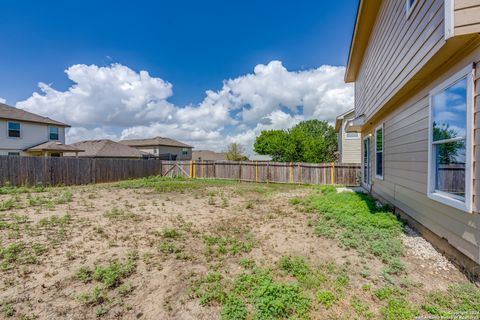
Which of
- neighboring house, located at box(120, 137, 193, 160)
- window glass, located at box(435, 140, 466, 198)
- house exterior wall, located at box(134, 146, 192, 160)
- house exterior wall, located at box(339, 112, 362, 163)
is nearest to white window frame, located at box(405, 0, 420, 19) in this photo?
window glass, located at box(435, 140, 466, 198)

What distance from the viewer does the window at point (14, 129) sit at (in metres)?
14.5

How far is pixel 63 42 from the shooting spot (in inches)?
341

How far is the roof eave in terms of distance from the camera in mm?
5975

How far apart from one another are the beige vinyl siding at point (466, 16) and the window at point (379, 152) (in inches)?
179

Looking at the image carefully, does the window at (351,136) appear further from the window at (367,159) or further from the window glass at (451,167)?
the window glass at (451,167)

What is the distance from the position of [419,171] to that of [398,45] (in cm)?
243

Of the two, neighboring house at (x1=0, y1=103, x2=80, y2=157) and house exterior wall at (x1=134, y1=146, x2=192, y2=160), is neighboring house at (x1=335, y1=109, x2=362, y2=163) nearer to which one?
neighboring house at (x1=0, y1=103, x2=80, y2=157)

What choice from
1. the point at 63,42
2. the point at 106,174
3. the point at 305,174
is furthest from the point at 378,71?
the point at 106,174


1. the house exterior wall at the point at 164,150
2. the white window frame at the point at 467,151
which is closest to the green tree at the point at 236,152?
the house exterior wall at the point at 164,150

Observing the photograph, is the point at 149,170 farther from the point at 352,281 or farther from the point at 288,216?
the point at 352,281

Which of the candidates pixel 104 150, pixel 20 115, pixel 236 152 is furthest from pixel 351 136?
pixel 104 150

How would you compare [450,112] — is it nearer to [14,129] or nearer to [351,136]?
[351,136]

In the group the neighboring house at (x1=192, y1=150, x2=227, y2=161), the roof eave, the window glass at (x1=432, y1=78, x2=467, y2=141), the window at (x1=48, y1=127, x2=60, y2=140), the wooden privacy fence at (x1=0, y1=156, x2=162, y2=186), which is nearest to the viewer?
the window glass at (x1=432, y1=78, x2=467, y2=141)

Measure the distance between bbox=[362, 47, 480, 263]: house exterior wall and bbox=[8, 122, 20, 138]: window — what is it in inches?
825
